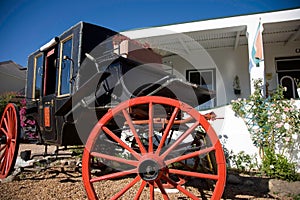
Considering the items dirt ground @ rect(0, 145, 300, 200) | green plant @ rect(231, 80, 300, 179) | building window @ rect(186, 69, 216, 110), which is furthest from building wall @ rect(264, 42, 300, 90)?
dirt ground @ rect(0, 145, 300, 200)

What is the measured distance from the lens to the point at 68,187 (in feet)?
10.1

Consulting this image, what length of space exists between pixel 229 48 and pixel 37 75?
606cm

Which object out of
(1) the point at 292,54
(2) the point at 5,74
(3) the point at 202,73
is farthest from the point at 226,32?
(2) the point at 5,74

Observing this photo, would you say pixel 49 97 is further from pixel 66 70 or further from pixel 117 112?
pixel 117 112

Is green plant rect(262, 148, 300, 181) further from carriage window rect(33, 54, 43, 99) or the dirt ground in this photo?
carriage window rect(33, 54, 43, 99)

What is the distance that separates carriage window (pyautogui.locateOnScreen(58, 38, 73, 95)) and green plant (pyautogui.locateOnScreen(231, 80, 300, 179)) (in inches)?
139

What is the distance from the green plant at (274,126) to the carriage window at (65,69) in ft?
11.6

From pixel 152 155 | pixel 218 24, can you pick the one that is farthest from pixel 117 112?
pixel 218 24

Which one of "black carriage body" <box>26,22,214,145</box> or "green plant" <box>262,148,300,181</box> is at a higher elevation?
"black carriage body" <box>26,22,214,145</box>

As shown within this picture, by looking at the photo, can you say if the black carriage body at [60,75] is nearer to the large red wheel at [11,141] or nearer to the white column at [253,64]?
the large red wheel at [11,141]

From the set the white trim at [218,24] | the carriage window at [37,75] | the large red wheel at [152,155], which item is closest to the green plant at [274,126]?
the large red wheel at [152,155]

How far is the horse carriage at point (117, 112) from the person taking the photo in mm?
1886

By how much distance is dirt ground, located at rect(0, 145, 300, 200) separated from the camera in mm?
2768

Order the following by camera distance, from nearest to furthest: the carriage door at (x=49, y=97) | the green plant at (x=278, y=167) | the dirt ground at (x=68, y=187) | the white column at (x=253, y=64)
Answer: the dirt ground at (x=68, y=187)
the carriage door at (x=49, y=97)
the green plant at (x=278, y=167)
the white column at (x=253, y=64)
